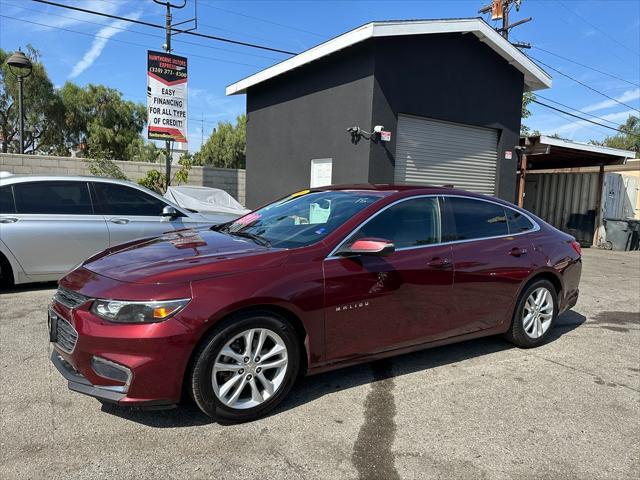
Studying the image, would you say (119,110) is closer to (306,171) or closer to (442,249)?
(306,171)

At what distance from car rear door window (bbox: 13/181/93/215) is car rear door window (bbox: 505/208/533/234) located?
206 inches

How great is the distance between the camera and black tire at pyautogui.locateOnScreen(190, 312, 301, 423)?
2.92 meters

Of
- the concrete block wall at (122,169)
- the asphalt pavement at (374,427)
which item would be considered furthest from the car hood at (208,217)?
the concrete block wall at (122,169)

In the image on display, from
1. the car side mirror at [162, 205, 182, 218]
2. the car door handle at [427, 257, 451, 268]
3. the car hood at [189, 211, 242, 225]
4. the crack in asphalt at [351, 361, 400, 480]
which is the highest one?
the car side mirror at [162, 205, 182, 218]

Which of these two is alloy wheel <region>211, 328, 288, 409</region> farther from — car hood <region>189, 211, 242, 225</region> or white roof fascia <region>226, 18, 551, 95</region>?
white roof fascia <region>226, 18, 551, 95</region>

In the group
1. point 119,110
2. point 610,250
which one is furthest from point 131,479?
point 119,110

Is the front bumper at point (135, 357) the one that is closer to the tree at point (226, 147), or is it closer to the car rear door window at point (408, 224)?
the car rear door window at point (408, 224)

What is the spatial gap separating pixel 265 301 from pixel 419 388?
1.53m

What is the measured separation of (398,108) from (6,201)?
307 inches

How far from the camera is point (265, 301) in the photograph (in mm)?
3064

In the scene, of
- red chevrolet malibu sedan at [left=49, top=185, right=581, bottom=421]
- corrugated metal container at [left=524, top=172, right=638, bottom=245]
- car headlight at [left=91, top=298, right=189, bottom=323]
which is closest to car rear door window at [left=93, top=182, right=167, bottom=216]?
red chevrolet malibu sedan at [left=49, top=185, right=581, bottom=421]

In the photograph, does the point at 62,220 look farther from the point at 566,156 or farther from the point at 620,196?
the point at 620,196

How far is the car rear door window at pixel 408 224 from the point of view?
3.77 metres

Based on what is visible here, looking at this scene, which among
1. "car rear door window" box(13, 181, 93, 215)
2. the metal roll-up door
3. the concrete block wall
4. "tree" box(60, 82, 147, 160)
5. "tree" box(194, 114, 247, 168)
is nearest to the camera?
"car rear door window" box(13, 181, 93, 215)
